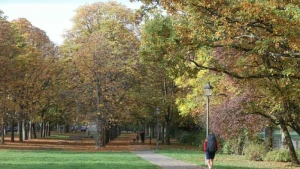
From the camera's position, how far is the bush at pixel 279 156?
1008 inches

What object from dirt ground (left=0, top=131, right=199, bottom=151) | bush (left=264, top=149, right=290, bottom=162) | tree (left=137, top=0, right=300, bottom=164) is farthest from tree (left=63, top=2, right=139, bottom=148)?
Result: tree (left=137, top=0, right=300, bottom=164)

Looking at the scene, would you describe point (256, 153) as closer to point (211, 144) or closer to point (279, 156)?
point (279, 156)

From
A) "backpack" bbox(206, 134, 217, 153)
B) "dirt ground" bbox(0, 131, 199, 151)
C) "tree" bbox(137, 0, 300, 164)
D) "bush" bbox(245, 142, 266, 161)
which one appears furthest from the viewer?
"dirt ground" bbox(0, 131, 199, 151)

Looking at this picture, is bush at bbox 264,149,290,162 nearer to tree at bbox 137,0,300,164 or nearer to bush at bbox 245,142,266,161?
bush at bbox 245,142,266,161

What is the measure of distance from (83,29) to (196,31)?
39668 mm

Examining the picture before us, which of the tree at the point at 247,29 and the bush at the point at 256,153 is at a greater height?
the tree at the point at 247,29

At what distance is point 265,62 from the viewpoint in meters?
15.9

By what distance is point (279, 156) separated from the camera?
84.5 ft

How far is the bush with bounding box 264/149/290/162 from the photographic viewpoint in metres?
25.6

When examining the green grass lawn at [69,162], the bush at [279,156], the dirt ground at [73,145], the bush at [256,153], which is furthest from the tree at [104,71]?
the bush at [279,156]

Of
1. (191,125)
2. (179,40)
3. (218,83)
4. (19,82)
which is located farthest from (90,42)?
(179,40)

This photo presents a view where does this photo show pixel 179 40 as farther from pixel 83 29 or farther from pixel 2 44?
pixel 83 29

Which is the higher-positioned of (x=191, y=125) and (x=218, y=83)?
(x=218, y=83)

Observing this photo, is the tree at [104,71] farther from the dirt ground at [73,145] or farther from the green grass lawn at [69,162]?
the green grass lawn at [69,162]
